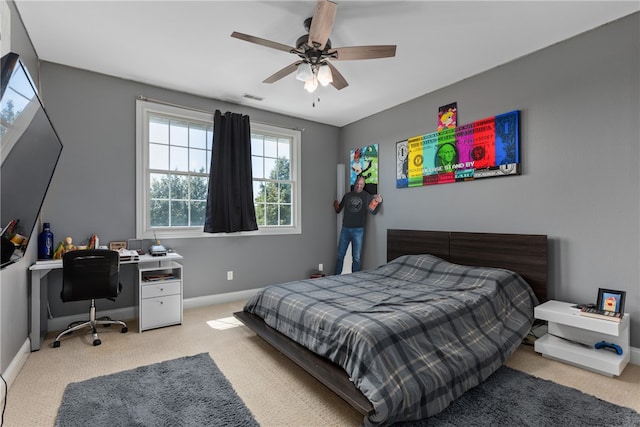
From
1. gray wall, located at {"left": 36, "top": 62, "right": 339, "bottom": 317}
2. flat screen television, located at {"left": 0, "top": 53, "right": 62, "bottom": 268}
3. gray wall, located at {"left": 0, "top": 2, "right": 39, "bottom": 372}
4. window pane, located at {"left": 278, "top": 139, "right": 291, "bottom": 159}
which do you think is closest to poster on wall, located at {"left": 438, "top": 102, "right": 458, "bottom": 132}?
window pane, located at {"left": 278, "top": 139, "right": 291, "bottom": 159}

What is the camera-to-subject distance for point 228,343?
9.33 feet

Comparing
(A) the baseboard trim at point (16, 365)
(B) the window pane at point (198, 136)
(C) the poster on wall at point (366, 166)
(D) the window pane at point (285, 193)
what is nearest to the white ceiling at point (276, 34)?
(B) the window pane at point (198, 136)

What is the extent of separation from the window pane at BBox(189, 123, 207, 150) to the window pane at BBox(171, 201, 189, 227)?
0.76 metres

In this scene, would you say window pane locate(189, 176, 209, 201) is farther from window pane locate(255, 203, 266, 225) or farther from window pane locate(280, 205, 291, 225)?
window pane locate(280, 205, 291, 225)

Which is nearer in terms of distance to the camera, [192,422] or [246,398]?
[192,422]

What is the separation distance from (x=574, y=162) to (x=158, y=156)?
14.0ft

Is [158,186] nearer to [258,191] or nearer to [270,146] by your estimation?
[258,191]

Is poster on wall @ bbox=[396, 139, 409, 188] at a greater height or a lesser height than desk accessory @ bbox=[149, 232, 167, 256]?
greater

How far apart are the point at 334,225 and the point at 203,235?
213cm

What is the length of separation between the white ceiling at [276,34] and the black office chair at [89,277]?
1.88 metres

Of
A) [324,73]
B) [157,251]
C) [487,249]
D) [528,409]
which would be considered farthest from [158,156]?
[528,409]

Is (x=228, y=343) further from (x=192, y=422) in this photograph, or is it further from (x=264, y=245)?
(x=264, y=245)

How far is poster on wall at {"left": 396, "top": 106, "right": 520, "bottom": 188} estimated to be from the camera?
10.3 feet

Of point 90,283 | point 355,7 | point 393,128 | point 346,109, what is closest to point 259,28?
point 355,7
